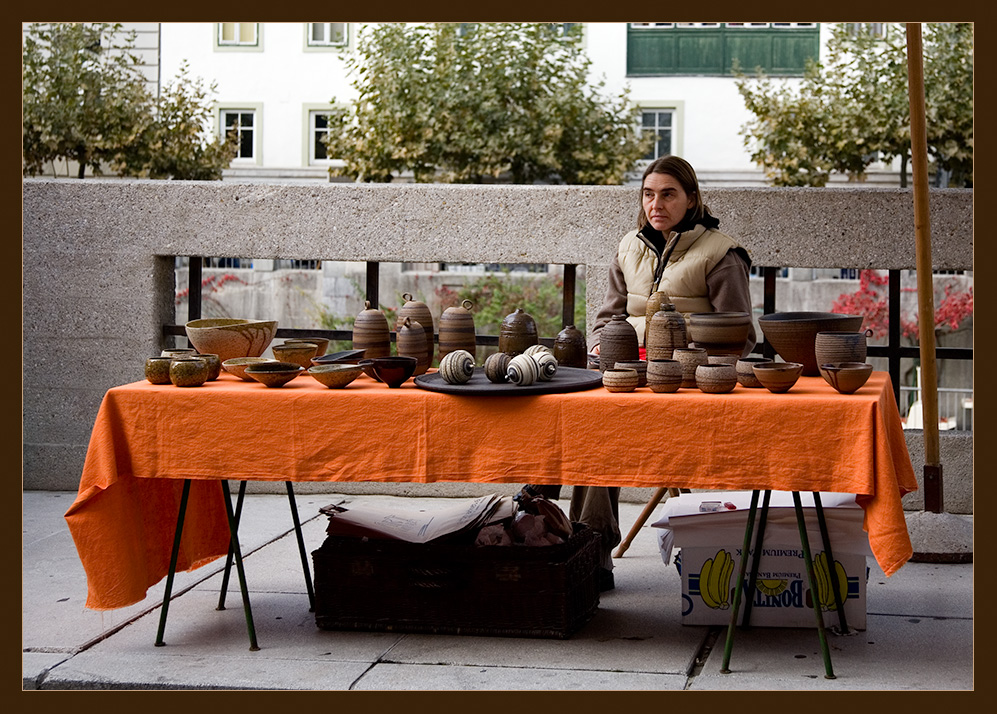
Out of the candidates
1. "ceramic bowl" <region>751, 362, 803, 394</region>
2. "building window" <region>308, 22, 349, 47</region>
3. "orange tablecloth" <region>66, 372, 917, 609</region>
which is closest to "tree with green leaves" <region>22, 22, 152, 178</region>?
"orange tablecloth" <region>66, 372, 917, 609</region>

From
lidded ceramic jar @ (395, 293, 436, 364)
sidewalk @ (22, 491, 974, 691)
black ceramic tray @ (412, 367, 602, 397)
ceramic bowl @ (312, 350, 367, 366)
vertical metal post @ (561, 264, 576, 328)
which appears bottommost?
sidewalk @ (22, 491, 974, 691)

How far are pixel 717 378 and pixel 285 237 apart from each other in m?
3.36

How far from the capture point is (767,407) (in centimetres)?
353

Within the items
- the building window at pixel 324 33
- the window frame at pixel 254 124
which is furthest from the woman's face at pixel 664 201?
the building window at pixel 324 33

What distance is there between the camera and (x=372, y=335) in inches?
165

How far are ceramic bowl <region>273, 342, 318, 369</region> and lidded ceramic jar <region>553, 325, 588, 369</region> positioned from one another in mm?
890

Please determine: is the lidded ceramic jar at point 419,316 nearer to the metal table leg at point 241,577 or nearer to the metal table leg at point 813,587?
the metal table leg at point 241,577

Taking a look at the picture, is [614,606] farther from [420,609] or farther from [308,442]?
[308,442]

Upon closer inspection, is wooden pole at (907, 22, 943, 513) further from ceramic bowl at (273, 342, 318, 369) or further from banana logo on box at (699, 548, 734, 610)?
ceramic bowl at (273, 342, 318, 369)

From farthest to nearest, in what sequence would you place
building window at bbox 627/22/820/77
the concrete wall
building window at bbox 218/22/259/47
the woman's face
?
building window at bbox 218/22/259/47
building window at bbox 627/22/820/77
the concrete wall
the woman's face

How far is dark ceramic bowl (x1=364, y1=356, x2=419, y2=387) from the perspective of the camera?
3.89m

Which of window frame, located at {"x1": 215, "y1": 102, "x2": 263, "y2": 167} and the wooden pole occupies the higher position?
window frame, located at {"x1": 215, "y1": 102, "x2": 263, "y2": 167}

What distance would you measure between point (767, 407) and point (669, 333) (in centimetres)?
44

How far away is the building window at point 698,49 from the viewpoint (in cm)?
2456
